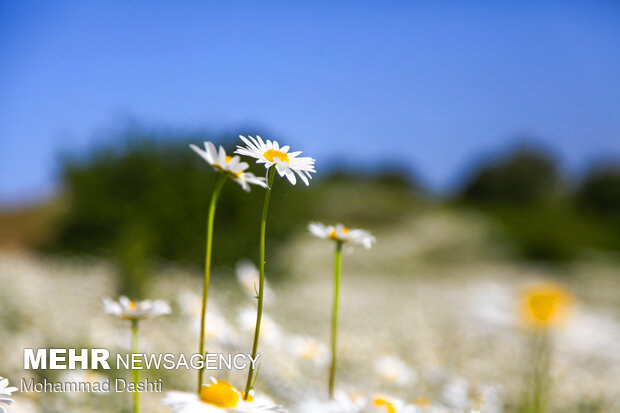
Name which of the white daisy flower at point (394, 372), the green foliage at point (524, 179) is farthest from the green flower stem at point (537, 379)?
the green foliage at point (524, 179)

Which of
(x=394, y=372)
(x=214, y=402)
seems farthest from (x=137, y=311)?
(x=394, y=372)

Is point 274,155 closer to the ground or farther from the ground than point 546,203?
farther from the ground

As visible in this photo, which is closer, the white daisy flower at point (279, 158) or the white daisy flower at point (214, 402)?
the white daisy flower at point (214, 402)

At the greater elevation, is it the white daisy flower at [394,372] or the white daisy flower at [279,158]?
the white daisy flower at [279,158]

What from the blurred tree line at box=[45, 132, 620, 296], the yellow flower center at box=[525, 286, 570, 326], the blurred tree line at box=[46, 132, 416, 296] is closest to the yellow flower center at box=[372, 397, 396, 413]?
the yellow flower center at box=[525, 286, 570, 326]

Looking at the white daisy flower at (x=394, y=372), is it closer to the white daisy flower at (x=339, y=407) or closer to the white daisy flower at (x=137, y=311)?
the white daisy flower at (x=339, y=407)

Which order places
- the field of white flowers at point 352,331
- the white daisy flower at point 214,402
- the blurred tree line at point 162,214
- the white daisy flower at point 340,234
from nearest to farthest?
1. the white daisy flower at point 214,402
2. the white daisy flower at point 340,234
3. the field of white flowers at point 352,331
4. the blurred tree line at point 162,214

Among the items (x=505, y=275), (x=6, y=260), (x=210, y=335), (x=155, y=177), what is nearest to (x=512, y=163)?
(x=505, y=275)

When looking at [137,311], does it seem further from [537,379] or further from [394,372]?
[394,372]
